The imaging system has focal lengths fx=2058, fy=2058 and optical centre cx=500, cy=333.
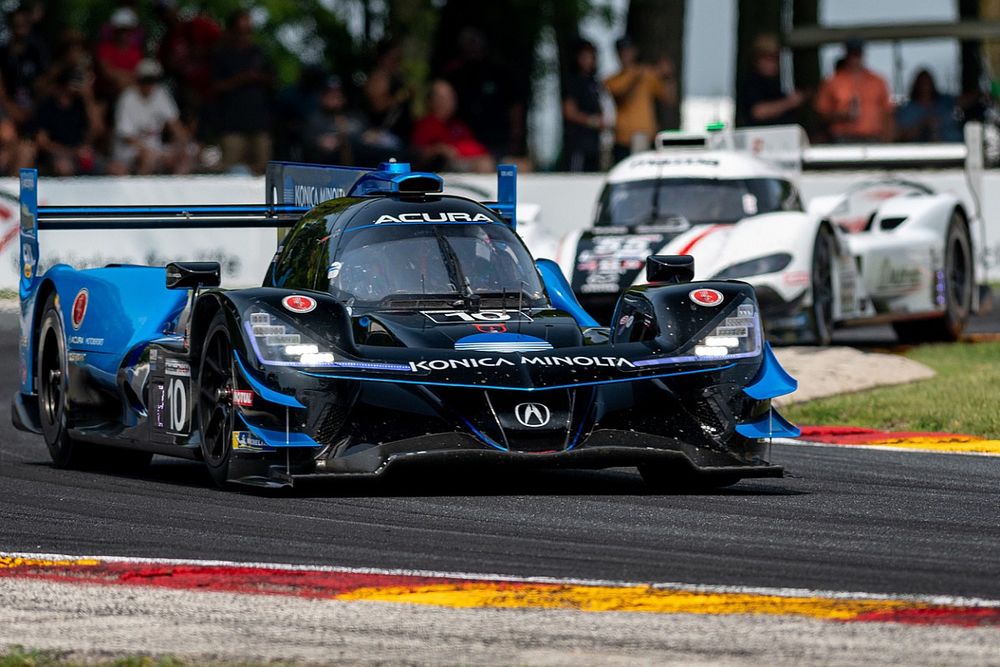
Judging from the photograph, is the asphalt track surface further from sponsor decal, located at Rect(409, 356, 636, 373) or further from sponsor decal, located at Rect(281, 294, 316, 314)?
sponsor decal, located at Rect(281, 294, 316, 314)

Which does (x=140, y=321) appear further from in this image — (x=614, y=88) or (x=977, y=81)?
(x=977, y=81)

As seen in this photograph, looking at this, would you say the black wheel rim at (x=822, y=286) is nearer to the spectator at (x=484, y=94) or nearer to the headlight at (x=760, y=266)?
the headlight at (x=760, y=266)

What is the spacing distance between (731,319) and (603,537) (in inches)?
67.8

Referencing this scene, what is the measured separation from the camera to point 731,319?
8133mm

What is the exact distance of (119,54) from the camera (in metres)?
20.1

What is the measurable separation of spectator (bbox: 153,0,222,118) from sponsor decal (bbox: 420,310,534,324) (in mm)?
12242

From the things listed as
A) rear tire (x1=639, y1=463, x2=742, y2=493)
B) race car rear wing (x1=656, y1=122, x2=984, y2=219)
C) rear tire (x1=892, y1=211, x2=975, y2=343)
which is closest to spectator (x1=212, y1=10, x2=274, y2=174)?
race car rear wing (x1=656, y1=122, x2=984, y2=219)

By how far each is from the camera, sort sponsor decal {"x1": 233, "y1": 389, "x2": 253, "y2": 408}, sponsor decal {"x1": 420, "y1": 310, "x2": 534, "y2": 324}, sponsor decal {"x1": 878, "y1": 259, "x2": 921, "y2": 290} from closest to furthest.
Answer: sponsor decal {"x1": 233, "y1": 389, "x2": 253, "y2": 408}
sponsor decal {"x1": 420, "y1": 310, "x2": 534, "y2": 324}
sponsor decal {"x1": 878, "y1": 259, "x2": 921, "y2": 290}

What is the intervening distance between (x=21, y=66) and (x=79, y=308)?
11181mm

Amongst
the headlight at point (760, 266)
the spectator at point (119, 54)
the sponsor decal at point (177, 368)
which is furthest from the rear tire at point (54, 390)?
the spectator at point (119, 54)

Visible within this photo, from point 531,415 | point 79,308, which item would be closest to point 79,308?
point 79,308

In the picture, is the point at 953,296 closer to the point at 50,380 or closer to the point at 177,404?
the point at 50,380

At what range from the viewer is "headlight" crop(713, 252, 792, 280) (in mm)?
14883

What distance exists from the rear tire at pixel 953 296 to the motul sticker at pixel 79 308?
940cm
